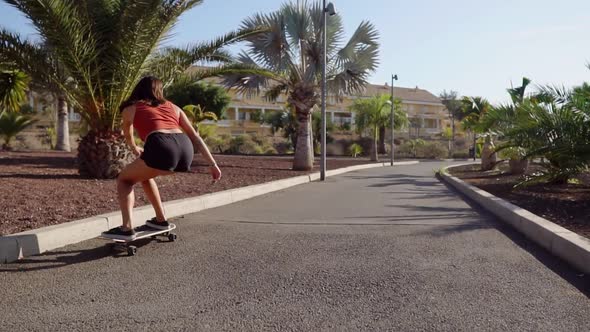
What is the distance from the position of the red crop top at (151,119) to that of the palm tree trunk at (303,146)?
44.6 feet

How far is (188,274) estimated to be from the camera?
4109mm

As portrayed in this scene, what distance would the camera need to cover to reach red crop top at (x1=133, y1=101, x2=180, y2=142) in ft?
14.9

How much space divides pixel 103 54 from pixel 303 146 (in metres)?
9.41

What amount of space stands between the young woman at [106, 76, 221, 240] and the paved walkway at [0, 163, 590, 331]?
22.8 inches

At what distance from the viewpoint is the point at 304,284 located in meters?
3.85

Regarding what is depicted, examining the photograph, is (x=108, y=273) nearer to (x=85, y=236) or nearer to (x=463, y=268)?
(x=85, y=236)

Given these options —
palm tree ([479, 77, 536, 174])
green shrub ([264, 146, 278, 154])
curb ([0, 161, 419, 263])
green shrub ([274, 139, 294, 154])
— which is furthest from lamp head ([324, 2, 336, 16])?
green shrub ([274, 139, 294, 154])

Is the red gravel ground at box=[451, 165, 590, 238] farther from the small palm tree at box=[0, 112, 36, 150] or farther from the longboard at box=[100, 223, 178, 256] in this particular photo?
the small palm tree at box=[0, 112, 36, 150]

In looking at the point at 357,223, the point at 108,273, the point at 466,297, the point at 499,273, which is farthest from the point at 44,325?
the point at 357,223

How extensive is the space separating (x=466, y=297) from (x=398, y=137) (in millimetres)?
51825

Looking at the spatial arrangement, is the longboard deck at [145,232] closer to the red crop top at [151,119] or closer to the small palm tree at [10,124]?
the red crop top at [151,119]

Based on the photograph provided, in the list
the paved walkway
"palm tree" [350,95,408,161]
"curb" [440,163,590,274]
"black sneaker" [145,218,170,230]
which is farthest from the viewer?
"palm tree" [350,95,408,161]

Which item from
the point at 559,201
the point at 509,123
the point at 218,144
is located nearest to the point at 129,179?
the point at 559,201

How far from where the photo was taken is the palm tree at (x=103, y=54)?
9311 mm
